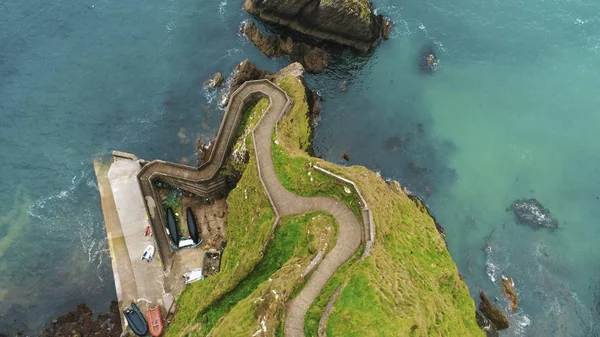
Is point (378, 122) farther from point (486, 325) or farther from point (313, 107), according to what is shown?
point (486, 325)

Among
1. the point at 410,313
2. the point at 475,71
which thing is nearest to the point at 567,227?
the point at 475,71

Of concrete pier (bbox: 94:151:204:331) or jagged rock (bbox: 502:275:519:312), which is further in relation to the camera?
jagged rock (bbox: 502:275:519:312)

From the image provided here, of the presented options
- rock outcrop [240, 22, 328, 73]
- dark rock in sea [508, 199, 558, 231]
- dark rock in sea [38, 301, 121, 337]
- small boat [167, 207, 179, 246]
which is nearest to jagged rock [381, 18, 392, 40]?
rock outcrop [240, 22, 328, 73]

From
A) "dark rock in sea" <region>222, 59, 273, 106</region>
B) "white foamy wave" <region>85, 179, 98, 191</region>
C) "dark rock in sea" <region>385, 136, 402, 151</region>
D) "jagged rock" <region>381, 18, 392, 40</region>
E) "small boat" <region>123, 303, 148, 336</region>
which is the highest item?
"jagged rock" <region>381, 18, 392, 40</region>

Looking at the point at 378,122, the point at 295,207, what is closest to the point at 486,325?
the point at 295,207

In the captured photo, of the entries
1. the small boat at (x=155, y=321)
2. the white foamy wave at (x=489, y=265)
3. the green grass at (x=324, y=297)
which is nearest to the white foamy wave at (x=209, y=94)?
the small boat at (x=155, y=321)

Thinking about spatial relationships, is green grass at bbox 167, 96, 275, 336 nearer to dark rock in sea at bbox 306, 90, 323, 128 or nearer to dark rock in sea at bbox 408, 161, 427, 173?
dark rock in sea at bbox 306, 90, 323, 128

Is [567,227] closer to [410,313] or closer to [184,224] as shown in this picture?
[410,313]
